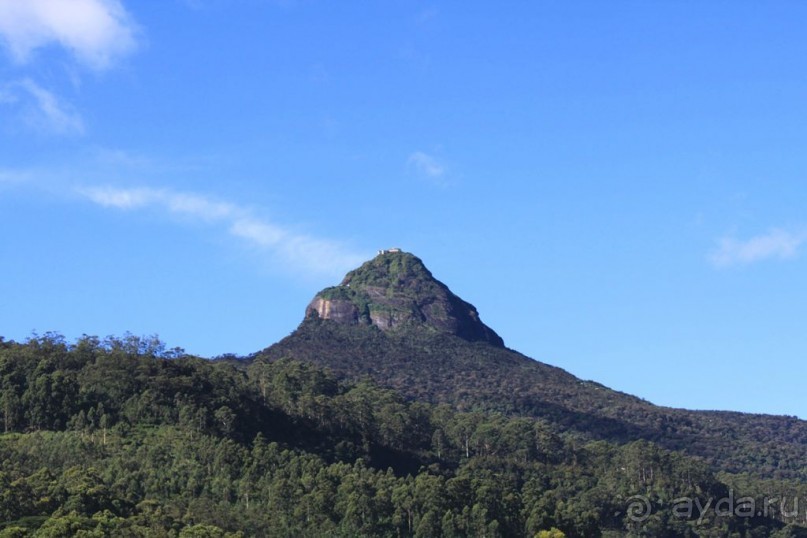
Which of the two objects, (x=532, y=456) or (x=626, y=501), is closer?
(x=626, y=501)

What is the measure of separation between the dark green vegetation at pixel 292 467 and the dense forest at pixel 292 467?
194 mm

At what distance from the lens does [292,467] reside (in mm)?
105312

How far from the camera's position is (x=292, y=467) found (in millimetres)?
105312

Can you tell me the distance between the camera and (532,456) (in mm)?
145250

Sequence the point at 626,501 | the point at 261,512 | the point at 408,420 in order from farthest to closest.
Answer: the point at 408,420
the point at 626,501
the point at 261,512

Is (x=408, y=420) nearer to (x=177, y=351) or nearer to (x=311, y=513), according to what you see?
(x=177, y=351)

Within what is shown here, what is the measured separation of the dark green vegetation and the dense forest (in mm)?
194

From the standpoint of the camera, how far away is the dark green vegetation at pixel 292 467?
89188 mm

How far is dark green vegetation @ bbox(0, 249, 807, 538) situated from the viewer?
89188mm

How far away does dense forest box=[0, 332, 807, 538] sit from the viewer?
Result: 3509 inches

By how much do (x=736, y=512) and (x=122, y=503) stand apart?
6869cm

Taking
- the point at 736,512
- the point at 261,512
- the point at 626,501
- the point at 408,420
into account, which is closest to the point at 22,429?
the point at 261,512

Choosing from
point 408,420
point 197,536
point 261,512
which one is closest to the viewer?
point 197,536

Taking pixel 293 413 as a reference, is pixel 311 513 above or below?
below
